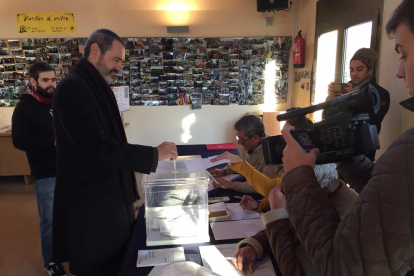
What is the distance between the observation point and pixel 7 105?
409cm

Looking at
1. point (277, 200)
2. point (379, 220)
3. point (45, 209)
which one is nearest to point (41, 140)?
point (45, 209)

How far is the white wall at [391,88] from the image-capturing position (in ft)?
6.83

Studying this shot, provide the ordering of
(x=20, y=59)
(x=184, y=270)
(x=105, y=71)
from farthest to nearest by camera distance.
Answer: (x=20, y=59), (x=105, y=71), (x=184, y=270)

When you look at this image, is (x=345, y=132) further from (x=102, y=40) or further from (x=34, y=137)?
(x=34, y=137)

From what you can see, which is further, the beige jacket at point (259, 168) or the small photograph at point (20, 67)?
the small photograph at point (20, 67)

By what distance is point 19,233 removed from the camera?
269 cm

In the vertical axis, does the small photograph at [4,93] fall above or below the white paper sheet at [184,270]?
above

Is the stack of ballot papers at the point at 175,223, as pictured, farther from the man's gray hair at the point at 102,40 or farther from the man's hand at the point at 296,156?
the man's gray hair at the point at 102,40

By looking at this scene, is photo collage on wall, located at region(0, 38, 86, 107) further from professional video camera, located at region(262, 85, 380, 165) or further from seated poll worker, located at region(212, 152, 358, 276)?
professional video camera, located at region(262, 85, 380, 165)

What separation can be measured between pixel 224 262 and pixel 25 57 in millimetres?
4219

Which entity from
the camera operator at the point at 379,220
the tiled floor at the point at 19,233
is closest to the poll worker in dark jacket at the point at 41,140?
the tiled floor at the point at 19,233

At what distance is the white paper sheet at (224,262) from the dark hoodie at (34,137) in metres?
1.47

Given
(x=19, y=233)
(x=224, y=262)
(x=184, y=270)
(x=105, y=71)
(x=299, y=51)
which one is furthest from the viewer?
(x=299, y=51)

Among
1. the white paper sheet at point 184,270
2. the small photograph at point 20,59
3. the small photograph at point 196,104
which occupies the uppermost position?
the small photograph at point 20,59
